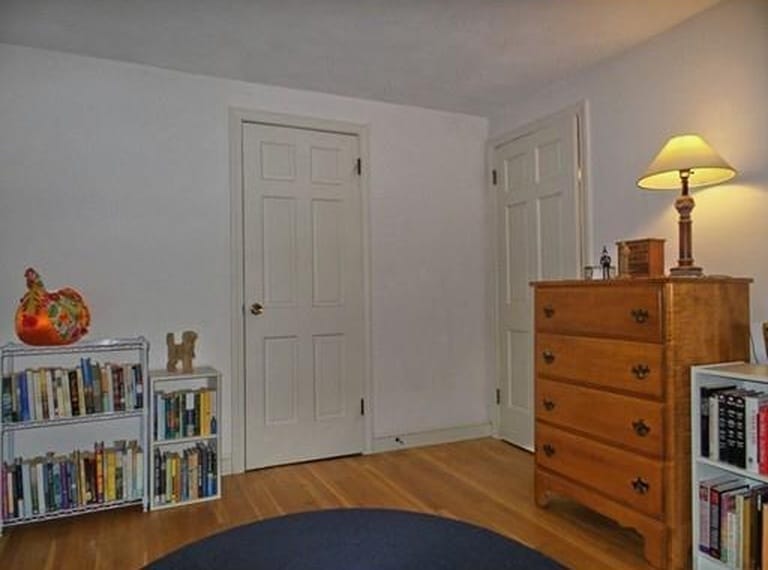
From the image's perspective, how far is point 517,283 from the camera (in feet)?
11.9

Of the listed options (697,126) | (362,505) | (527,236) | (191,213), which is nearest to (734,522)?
(362,505)

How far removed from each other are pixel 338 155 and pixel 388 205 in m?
0.46

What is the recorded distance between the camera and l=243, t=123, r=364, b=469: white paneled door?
3.23 meters

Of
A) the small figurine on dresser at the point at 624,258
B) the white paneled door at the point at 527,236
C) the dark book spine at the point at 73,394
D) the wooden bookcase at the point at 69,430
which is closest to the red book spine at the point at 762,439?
the small figurine on dresser at the point at 624,258

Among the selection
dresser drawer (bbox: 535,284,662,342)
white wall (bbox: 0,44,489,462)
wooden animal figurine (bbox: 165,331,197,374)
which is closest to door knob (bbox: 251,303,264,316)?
white wall (bbox: 0,44,489,462)

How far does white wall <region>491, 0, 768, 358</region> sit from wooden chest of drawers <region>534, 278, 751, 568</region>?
0.27 metres

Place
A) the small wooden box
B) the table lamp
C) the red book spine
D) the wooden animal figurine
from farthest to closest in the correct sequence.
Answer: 1. the wooden animal figurine
2. the small wooden box
3. the table lamp
4. the red book spine

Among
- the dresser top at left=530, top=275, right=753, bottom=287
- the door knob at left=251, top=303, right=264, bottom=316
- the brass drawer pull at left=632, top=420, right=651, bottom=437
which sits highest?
the dresser top at left=530, top=275, right=753, bottom=287

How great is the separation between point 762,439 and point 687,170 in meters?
1.07

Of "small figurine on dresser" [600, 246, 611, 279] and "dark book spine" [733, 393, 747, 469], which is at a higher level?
"small figurine on dresser" [600, 246, 611, 279]

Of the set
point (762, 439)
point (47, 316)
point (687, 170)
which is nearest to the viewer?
point (762, 439)

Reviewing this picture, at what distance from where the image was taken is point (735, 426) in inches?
74.7

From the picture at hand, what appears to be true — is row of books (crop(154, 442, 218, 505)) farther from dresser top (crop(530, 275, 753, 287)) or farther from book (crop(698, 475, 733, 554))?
book (crop(698, 475, 733, 554))

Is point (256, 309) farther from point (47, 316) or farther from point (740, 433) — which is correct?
point (740, 433)
